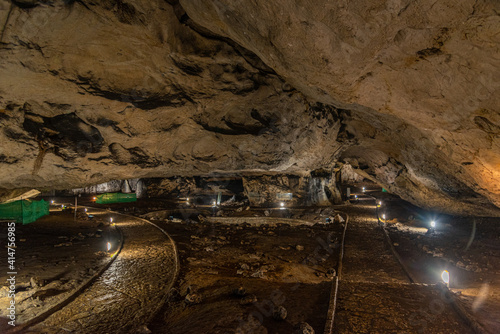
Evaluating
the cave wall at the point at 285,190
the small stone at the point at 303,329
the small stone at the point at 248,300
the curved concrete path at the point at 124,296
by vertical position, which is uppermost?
the cave wall at the point at 285,190

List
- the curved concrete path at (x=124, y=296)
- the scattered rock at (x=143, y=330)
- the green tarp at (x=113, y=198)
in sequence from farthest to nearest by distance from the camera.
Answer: the green tarp at (x=113, y=198)
the curved concrete path at (x=124, y=296)
the scattered rock at (x=143, y=330)

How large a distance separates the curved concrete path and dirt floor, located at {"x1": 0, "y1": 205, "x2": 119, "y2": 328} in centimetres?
39

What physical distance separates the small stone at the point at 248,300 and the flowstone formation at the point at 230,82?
169 inches

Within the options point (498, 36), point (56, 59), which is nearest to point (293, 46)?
point (498, 36)

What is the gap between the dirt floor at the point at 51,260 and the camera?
5.25 meters

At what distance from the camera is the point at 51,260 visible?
7.43m

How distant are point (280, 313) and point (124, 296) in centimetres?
353

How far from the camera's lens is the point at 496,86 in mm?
3818

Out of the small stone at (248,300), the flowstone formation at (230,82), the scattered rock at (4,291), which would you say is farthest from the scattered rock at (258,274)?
Result: the scattered rock at (4,291)

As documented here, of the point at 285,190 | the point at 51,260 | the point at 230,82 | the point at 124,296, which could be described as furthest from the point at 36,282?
the point at 285,190

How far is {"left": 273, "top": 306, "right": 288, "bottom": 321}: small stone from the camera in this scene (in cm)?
447

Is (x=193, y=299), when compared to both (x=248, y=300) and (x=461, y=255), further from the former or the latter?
(x=461, y=255)

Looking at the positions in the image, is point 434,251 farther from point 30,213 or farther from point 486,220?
point 30,213

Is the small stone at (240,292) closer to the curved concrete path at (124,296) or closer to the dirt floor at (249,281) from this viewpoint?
the dirt floor at (249,281)
